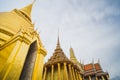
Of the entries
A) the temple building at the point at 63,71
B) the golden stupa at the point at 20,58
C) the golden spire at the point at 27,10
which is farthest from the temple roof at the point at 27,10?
the temple building at the point at 63,71

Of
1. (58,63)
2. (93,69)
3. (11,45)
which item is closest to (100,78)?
(93,69)

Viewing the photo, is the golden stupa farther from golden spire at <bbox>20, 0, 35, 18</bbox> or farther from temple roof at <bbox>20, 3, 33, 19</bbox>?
golden spire at <bbox>20, 0, 35, 18</bbox>

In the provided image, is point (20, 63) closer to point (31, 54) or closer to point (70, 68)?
point (31, 54)

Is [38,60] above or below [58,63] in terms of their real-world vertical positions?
below

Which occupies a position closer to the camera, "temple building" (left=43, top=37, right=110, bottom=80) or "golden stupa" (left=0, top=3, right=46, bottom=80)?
"golden stupa" (left=0, top=3, right=46, bottom=80)

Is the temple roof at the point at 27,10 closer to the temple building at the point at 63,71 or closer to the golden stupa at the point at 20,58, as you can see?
the golden stupa at the point at 20,58

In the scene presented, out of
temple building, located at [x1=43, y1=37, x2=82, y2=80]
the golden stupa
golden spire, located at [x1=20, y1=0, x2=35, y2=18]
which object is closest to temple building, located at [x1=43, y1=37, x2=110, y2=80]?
temple building, located at [x1=43, y1=37, x2=82, y2=80]

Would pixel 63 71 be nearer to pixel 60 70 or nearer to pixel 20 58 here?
pixel 60 70

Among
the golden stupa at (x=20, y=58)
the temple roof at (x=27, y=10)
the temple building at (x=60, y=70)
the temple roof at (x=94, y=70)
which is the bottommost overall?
the golden stupa at (x=20, y=58)

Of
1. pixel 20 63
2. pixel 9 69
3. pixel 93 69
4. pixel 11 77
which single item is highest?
pixel 93 69

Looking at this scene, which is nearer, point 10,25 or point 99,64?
point 10,25

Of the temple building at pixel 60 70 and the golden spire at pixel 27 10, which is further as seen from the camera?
the temple building at pixel 60 70

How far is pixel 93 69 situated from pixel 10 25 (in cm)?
1966

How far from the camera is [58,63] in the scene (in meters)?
16.3
